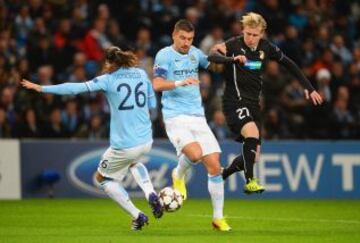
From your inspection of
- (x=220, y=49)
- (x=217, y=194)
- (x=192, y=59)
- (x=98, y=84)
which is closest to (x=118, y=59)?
(x=98, y=84)

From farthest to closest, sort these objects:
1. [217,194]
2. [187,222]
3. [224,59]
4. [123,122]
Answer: [187,222]
[224,59]
[217,194]
[123,122]

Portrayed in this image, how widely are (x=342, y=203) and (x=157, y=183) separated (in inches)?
139

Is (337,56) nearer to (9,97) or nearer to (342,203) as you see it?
(342,203)

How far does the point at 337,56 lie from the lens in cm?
2286

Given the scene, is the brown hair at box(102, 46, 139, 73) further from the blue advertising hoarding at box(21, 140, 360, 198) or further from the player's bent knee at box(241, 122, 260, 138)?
the blue advertising hoarding at box(21, 140, 360, 198)

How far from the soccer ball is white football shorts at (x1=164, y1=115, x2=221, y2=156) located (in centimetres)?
71

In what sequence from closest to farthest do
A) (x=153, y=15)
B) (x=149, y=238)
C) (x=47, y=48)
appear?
(x=149, y=238) → (x=47, y=48) → (x=153, y=15)

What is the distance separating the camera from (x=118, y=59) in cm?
1226

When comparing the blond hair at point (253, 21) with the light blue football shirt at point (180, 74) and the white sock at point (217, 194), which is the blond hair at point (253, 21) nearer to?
the light blue football shirt at point (180, 74)

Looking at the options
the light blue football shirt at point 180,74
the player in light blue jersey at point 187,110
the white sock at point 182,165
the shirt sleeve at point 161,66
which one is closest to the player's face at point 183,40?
the player in light blue jersey at point 187,110

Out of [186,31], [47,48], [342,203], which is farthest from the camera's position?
[47,48]

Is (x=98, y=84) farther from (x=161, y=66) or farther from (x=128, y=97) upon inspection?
(x=161, y=66)

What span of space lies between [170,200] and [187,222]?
178cm

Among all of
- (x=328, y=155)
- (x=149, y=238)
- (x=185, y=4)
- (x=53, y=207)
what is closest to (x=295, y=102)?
(x=328, y=155)
